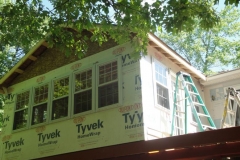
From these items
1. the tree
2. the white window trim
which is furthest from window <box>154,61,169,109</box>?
the tree

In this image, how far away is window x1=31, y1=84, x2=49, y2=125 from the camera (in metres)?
10.5

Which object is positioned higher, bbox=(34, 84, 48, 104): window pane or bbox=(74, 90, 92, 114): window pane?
bbox=(34, 84, 48, 104): window pane

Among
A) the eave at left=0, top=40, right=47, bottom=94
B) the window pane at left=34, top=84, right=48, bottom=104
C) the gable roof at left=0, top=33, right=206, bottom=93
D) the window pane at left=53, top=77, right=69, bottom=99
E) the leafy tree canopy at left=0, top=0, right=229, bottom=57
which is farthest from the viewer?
the eave at left=0, top=40, right=47, bottom=94

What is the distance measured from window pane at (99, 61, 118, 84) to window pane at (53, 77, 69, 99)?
151 centimetres

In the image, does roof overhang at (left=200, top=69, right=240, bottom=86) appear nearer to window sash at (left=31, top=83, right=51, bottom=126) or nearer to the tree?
window sash at (left=31, top=83, right=51, bottom=126)

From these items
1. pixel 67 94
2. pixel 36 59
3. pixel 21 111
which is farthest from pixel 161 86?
pixel 21 111

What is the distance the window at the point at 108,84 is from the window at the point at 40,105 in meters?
2.54

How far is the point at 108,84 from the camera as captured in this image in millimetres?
8930

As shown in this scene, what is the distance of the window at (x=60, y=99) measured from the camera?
9891mm

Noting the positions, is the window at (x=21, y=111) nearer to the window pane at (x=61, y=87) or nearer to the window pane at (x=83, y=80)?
the window pane at (x=61, y=87)

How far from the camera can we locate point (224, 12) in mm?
25812

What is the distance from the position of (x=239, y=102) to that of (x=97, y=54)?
4.60m

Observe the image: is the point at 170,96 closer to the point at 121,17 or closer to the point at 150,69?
the point at 150,69

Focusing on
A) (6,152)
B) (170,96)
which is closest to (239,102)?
(170,96)
